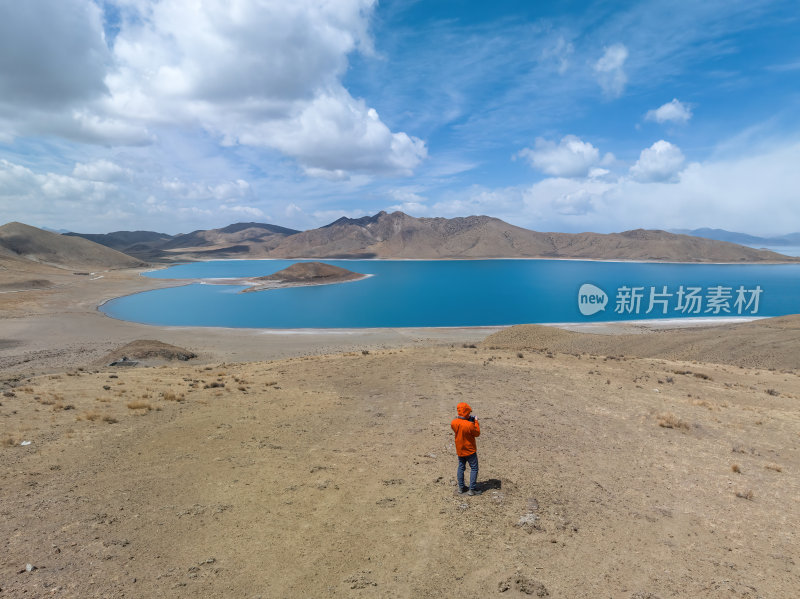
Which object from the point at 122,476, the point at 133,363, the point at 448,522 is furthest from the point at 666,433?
the point at 133,363

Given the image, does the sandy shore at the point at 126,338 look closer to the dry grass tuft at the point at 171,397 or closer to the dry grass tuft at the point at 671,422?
the dry grass tuft at the point at 171,397

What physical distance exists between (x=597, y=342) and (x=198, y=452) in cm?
2907

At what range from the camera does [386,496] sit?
25.9 feet

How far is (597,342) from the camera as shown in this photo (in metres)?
32.0

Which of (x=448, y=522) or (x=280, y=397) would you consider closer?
(x=448, y=522)

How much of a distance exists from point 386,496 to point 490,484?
1.98m

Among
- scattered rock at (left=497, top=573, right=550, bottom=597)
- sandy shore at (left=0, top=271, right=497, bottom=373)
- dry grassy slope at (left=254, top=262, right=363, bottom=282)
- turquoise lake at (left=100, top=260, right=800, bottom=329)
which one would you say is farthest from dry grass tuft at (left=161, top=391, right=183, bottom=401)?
dry grassy slope at (left=254, top=262, right=363, bottom=282)

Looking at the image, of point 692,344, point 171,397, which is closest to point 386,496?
point 171,397

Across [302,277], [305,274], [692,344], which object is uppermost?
[305,274]

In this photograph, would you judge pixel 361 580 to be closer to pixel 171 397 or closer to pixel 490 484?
pixel 490 484

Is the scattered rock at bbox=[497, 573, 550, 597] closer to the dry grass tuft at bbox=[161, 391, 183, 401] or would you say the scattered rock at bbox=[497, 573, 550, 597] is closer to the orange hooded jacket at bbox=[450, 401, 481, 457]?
the orange hooded jacket at bbox=[450, 401, 481, 457]

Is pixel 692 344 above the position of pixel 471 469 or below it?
below

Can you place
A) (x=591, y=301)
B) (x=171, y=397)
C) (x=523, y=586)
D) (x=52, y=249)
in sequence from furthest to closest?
(x=52, y=249)
(x=591, y=301)
(x=171, y=397)
(x=523, y=586)

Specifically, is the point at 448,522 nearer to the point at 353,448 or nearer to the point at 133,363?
the point at 353,448
